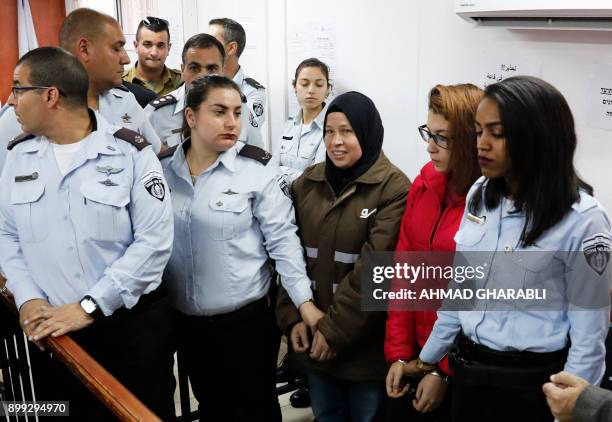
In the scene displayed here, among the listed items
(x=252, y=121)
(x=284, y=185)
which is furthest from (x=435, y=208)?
(x=252, y=121)

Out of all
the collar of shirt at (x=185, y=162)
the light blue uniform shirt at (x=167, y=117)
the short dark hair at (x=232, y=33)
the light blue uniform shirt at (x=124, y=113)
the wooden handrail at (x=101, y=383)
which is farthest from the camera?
the short dark hair at (x=232, y=33)

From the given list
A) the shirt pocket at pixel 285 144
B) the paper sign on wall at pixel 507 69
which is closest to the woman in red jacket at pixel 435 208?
the paper sign on wall at pixel 507 69

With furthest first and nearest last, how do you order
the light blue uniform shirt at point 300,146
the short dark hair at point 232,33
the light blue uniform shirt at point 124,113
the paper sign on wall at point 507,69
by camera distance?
the short dark hair at point 232,33 < the light blue uniform shirt at point 300,146 < the light blue uniform shirt at point 124,113 < the paper sign on wall at point 507,69

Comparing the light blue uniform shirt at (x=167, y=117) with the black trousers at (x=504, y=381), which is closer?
the black trousers at (x=504, y=381)

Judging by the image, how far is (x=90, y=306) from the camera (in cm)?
185

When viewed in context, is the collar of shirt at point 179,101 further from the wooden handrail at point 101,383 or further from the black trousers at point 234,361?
the wooden handrail at point 101,383

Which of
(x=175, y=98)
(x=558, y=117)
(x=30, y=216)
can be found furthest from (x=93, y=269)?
(x=175, y=98)

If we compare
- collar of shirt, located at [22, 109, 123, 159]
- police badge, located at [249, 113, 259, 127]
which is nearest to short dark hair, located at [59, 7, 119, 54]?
collar of shirt, located at [22, 109, 123, 159]

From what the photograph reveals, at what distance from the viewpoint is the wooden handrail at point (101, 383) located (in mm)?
1324

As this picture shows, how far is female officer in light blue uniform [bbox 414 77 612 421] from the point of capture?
56.1 inches

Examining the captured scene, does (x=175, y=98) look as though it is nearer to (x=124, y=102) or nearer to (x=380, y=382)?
(x=124, y=102)

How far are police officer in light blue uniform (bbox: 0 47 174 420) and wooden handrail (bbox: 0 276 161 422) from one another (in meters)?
0.14

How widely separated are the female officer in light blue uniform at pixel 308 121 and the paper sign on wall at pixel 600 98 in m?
1.66

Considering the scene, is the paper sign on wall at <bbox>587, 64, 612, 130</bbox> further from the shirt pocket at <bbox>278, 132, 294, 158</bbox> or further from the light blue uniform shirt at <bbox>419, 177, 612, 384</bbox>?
the shirt pocket at <bbox>278, 132, 294, 158</bbox>
